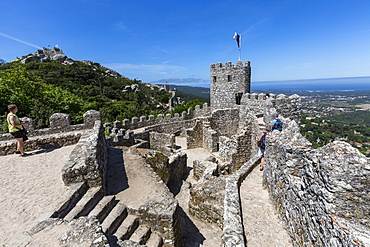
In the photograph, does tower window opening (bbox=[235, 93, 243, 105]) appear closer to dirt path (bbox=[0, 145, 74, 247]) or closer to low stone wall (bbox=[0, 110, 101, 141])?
low stone wall (bbox=[0, 110, 101, 141])

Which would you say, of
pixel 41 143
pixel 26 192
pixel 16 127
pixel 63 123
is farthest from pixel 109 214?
pixel 63 123

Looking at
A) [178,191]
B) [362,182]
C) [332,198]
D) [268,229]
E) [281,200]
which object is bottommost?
[178,191]

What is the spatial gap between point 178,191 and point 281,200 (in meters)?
4.63

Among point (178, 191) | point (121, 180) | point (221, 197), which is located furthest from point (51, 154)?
point (221, 197)

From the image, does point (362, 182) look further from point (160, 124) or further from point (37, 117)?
point (37, 117)

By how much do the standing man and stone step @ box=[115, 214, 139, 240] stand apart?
5079mm

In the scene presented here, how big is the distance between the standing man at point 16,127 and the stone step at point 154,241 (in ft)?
18.6

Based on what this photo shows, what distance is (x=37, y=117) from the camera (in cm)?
1402

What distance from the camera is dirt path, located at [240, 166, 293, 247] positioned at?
293 centimetres

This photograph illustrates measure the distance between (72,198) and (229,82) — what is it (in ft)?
44.0

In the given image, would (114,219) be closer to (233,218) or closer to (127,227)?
(127,227)

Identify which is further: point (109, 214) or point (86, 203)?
point (109, 214)

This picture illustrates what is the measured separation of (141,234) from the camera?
3.87 metres

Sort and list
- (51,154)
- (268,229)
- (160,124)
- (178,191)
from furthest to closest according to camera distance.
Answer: (160,124) < (178,191) < (51,154) < (268,229)
